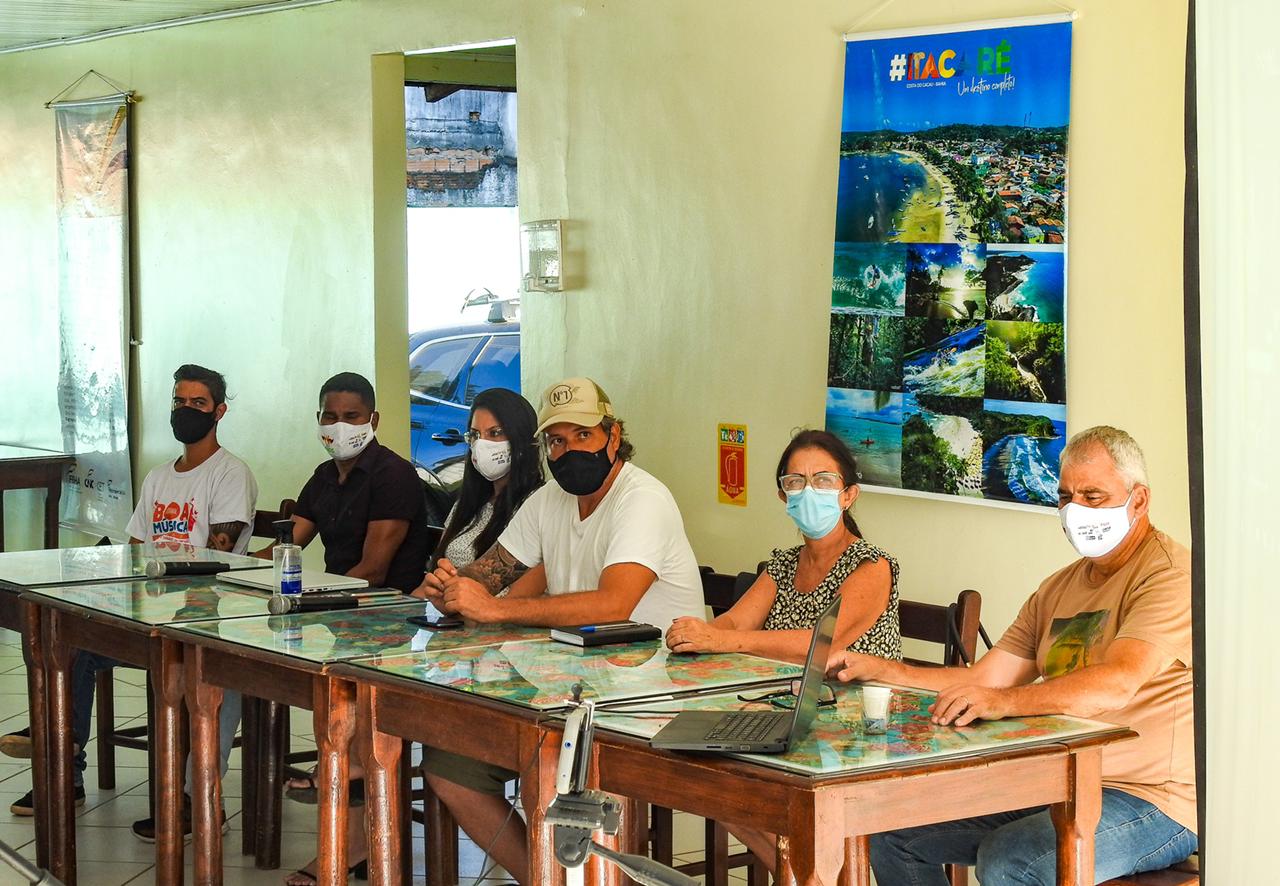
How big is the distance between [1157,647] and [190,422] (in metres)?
3.51

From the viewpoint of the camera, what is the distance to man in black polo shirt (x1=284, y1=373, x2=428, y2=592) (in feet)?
16.1

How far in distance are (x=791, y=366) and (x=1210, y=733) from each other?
3.35m

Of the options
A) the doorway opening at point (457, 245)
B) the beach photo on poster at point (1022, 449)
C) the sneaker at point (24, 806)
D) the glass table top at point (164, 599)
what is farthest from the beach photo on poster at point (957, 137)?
the sneaker at point (24, 806)

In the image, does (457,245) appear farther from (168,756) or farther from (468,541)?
(168,756)

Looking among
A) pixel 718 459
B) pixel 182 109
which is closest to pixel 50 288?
pixel 182 109

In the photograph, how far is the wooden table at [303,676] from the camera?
318cm

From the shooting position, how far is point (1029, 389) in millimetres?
4223

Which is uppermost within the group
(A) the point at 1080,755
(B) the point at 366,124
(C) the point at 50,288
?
(B) the point at 366,124

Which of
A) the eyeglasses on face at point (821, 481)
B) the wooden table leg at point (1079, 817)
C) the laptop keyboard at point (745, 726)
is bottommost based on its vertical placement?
the wooden table leg at point (1079, 817)

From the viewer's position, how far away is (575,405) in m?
4.04

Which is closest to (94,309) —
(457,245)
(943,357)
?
(457,245)

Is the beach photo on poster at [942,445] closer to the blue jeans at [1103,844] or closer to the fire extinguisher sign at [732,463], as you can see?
the fire extinguisher sign at [732,463]

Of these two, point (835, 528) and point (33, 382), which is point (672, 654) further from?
point (33, 382)

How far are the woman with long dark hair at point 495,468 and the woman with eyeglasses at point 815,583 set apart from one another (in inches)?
41.2
